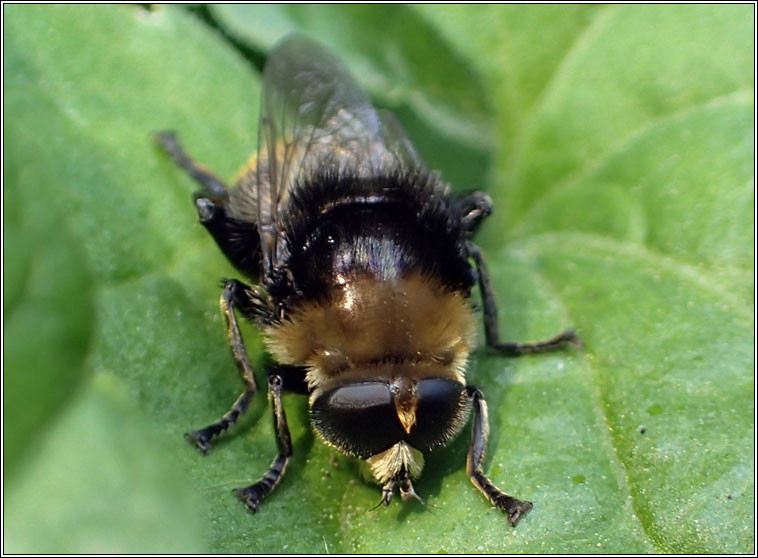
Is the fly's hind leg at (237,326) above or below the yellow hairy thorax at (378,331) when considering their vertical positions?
below

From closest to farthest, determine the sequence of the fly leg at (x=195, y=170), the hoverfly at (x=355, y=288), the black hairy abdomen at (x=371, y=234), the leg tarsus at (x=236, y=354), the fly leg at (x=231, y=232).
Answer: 1. the hoverfly at (x=355, y=288)
2. the black hairy abdomen at (x=371, y=234)
3. the leg tarsus at (x=236, y=354)
4. the fly leg at (x=231, y=232)
5. the fly leg at (x=195, y=170)

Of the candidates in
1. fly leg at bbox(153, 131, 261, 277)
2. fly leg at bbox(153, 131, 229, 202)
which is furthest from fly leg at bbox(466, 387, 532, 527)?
fly leg at bbox(153, 131, 229, 202)

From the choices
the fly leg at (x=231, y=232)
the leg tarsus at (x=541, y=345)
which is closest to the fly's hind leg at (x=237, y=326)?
the fly leg at (x=231, y=232)

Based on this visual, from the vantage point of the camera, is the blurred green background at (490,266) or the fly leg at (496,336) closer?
the blurred green background at (490,266)

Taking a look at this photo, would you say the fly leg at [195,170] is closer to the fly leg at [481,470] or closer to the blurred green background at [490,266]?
the blurred green background at [490,266]

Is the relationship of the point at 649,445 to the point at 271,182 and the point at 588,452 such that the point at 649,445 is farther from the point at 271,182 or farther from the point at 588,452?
the point at 271,182

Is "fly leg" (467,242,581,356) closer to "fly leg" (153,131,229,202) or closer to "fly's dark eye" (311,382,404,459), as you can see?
"fly's dark eye" (311,382,404,459)

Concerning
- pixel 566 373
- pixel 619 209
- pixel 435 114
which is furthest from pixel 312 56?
pixel 566 373
